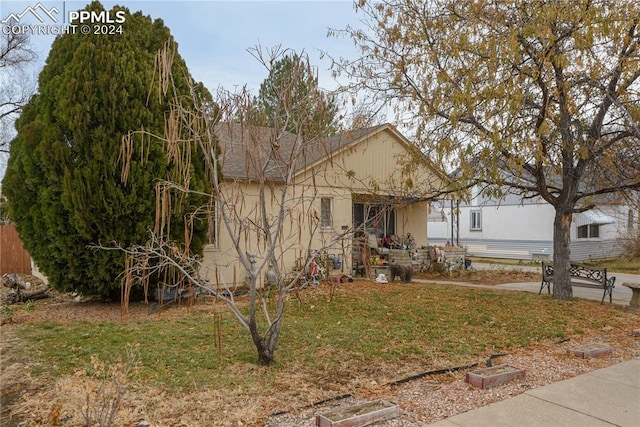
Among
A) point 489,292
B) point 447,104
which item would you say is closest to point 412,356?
point 447,104

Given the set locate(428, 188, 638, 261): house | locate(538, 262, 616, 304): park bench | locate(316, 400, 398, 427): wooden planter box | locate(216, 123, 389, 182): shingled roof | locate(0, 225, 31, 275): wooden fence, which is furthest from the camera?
locate(428, 188, 638, 261): house

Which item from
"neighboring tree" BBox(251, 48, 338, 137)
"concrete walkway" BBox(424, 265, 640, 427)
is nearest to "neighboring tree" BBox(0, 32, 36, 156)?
"neighboring tree" BBox(251, 48, 338, 137)

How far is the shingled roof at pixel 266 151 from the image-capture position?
15.6 ft

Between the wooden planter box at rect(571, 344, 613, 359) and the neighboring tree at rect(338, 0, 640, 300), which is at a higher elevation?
the neighboring tree at rect(338, 0, 640, 300)

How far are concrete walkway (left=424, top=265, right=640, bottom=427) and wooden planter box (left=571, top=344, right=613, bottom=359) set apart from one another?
44 centimetres

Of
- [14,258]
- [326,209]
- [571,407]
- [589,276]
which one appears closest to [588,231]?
[589,276]

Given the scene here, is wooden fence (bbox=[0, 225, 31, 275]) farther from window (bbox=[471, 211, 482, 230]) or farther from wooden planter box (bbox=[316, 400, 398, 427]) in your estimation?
window (bbox=[471, 211, 482, 230])

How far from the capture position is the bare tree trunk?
8.98 metres

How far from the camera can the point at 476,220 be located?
24.2 m

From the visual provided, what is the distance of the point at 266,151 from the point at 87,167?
404 centimetres

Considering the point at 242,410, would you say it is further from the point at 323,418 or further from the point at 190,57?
the point at 190,57

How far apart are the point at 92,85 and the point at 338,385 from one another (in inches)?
264

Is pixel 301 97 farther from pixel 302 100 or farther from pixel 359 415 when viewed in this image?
pixel 359 415

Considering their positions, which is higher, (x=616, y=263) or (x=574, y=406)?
(x=616, y=263)
